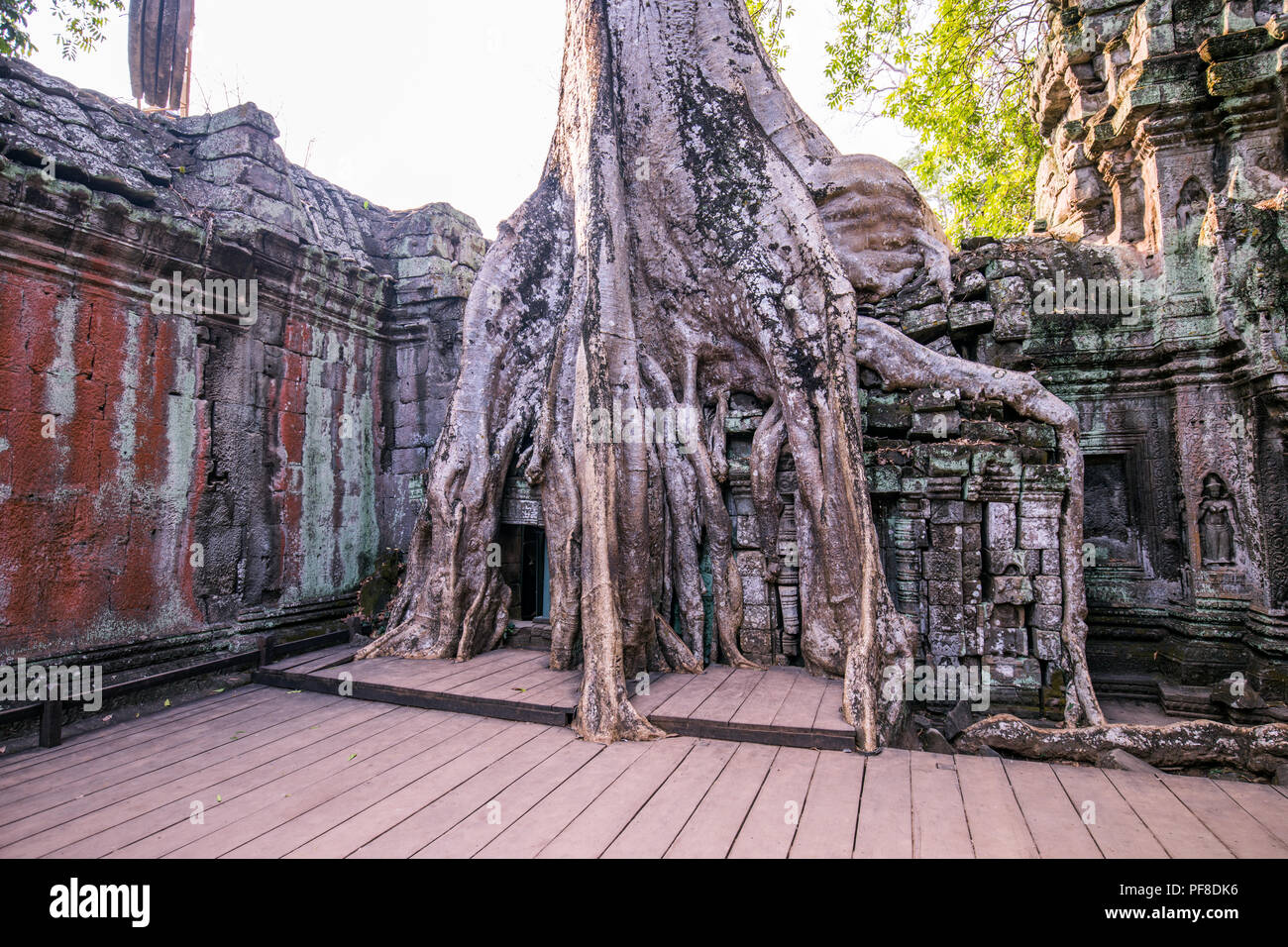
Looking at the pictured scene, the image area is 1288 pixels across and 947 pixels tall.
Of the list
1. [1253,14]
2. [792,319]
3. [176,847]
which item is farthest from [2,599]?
[1253,14]

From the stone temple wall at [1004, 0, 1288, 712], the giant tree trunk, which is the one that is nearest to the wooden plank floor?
the giant tree trunk

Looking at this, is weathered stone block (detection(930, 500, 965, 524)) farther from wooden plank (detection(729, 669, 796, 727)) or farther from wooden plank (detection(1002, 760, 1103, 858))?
wooden plank (detection(1002, 760, 1103, 858))

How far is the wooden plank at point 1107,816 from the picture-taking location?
2.07 m

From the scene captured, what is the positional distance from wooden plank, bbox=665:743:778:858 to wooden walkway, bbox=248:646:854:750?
191mm

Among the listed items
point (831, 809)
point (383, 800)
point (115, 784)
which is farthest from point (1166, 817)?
point (115, 784)

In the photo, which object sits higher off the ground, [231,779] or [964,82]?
[964,82]

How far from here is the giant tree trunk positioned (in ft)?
12.2

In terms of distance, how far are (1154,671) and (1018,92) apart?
7.56m

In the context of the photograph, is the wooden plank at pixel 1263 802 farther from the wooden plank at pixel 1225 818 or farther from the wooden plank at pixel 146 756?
the wooden plank at pixel 146 756

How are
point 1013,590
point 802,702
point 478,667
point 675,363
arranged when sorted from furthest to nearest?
point 675,363
point 478,667
point 1013,590
point 802,702

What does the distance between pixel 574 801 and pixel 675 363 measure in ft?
9.01

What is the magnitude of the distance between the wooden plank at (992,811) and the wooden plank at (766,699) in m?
0.76

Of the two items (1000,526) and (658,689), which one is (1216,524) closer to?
(1000,526)

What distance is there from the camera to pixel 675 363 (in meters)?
4.42
